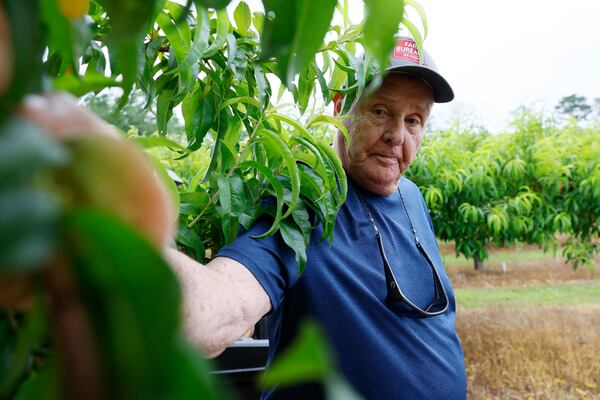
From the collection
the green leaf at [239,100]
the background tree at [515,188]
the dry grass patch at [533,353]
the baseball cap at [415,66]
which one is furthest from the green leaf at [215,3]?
the dry grass patch at [533,353]

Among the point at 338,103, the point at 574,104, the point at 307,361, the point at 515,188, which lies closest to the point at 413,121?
the point at 338,103

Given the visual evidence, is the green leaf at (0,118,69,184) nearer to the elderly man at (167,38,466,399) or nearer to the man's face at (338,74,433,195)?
the elderly man at (167,38,466,399)

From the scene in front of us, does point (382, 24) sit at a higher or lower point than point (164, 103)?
higher

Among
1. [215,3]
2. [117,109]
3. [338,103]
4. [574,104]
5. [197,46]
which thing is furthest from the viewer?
[574,104]

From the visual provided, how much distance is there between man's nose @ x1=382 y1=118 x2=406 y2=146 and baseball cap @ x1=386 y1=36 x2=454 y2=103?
12 centimetres

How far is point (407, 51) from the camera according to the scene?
1355 mm

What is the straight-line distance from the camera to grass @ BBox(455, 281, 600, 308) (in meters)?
6.19

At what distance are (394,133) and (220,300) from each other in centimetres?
73

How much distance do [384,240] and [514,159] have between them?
306 cm

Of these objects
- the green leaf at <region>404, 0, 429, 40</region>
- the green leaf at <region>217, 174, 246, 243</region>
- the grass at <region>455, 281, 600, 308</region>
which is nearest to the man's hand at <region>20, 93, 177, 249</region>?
the green leaf at <region>217, 174, 246, 243</region>

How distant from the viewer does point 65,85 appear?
162mm

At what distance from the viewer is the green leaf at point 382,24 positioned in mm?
163

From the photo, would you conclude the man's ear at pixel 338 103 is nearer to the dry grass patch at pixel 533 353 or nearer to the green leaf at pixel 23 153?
the green leaf at pixel 23 153

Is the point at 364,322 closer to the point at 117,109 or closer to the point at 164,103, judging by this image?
Result: the point at 164,103
